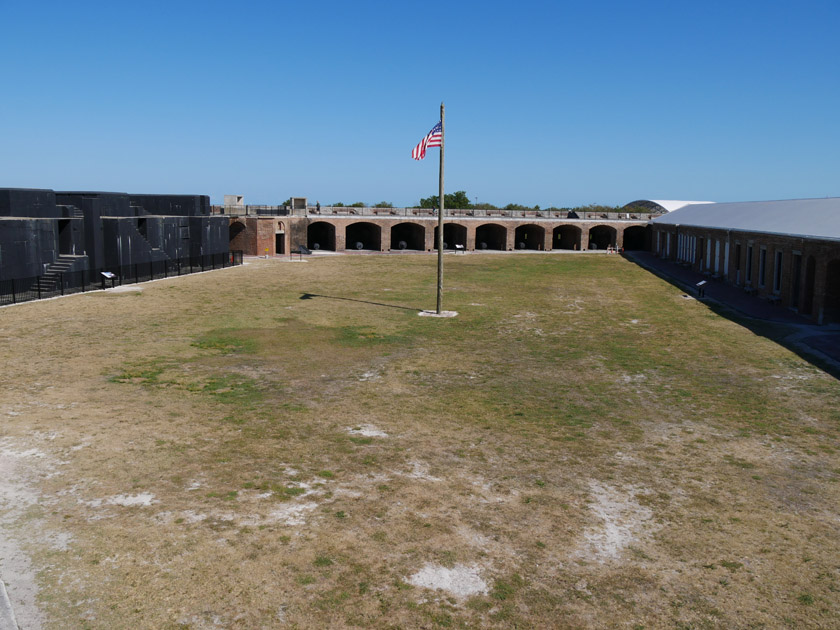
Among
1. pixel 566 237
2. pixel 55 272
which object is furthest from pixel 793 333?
pixel 566 237

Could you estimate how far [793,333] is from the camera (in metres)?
24.3

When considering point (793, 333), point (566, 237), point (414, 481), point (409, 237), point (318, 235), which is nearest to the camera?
point (414, 481)

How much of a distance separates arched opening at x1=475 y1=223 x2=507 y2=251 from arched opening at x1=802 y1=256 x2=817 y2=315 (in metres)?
39.2

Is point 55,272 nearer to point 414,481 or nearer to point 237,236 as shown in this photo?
point 237,236

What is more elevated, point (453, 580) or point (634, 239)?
point (634, 239)

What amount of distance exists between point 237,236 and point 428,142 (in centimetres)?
3233

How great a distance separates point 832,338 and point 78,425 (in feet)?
75.5

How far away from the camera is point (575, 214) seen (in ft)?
229

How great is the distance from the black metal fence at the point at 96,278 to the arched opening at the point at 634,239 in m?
44.4

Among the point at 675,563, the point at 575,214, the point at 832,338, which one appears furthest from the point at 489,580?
the point at 575,214

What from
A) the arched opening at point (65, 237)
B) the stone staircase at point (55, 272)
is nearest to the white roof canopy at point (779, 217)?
the stone staircase at point (55, 272)

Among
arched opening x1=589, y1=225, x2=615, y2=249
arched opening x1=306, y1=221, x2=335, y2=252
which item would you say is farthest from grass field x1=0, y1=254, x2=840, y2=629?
arched opening x1=589, y1=225, x2=615, y2=249

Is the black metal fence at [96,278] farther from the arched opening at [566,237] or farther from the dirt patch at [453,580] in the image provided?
the arched opening at [566,237]

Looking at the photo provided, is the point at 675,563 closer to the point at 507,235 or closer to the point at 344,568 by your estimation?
the point at 344,568
